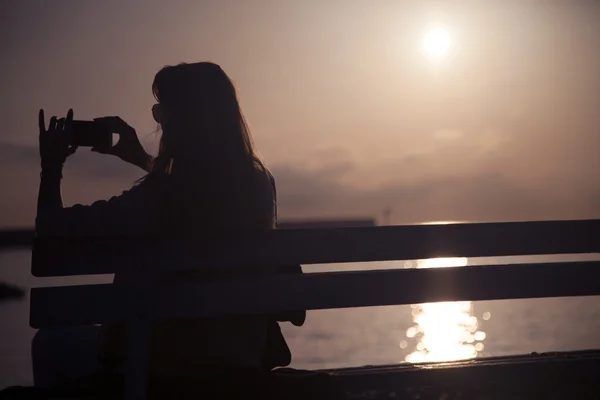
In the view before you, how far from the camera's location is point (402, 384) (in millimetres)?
3588

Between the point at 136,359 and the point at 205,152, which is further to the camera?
the point at 205,152

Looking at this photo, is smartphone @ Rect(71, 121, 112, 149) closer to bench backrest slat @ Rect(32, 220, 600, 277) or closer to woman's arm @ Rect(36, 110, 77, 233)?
woman's arm @ Rect(36, 110, 77, 233)

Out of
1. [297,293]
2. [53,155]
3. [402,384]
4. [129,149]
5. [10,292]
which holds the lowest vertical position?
[402,384]

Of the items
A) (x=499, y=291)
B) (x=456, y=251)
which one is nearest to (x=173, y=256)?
(x=456, y=251)

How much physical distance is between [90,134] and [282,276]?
1.17 meters

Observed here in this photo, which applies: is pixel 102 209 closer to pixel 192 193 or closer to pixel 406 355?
pixel 192 193

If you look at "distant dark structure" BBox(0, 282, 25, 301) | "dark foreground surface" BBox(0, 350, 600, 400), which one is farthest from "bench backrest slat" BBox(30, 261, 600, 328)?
"distant dark structure" BBox(0, 282, 25, 301)

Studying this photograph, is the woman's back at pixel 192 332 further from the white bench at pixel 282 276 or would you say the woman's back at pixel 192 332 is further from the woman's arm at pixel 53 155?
the woman's arm at pixel 53 155

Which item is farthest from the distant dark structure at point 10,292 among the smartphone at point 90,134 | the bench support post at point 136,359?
the bench support post at point 136,359

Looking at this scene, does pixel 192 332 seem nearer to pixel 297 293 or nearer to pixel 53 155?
pixel 297 293

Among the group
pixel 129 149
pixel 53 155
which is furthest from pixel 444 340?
pixel 53 155

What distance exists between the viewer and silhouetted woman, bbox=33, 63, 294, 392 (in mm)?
3104

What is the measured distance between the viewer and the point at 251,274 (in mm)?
3240

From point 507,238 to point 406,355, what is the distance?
28.1m
